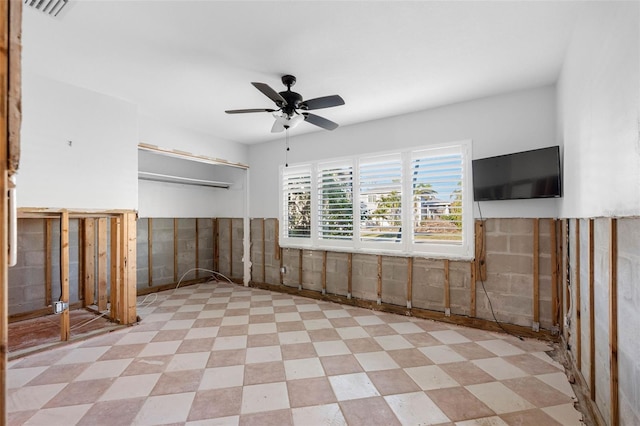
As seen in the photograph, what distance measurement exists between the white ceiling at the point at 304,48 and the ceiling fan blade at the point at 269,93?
1.18ft

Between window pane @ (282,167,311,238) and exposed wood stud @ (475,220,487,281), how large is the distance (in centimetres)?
258

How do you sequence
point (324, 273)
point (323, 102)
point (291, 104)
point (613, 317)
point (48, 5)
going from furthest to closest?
point (324, 273) < point (291, 104) < point (323, 102) < point (48, 5) < point (613, 317)

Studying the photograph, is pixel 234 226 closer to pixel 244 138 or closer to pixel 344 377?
pixel 244 138

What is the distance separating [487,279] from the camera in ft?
11.5

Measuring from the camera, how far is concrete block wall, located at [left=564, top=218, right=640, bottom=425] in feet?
4.74

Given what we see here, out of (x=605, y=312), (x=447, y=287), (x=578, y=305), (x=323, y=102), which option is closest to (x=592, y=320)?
(x=605, y=312)

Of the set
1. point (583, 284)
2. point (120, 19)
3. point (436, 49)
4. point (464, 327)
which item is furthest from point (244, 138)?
point (583, 284)

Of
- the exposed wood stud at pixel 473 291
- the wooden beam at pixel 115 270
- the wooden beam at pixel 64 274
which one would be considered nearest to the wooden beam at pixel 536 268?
the exposed wood stud at pixel 473 291

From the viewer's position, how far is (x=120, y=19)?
85.3 inches

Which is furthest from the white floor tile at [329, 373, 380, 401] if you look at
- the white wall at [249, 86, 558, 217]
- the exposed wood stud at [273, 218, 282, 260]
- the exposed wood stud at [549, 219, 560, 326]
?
the exposed wood stud at [273, 218, 282, 260]

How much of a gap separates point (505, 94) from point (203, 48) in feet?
10.9

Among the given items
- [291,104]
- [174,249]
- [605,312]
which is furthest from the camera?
[174,249]

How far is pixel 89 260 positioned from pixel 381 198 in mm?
4429

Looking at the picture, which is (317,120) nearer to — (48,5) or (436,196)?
(436,196)
